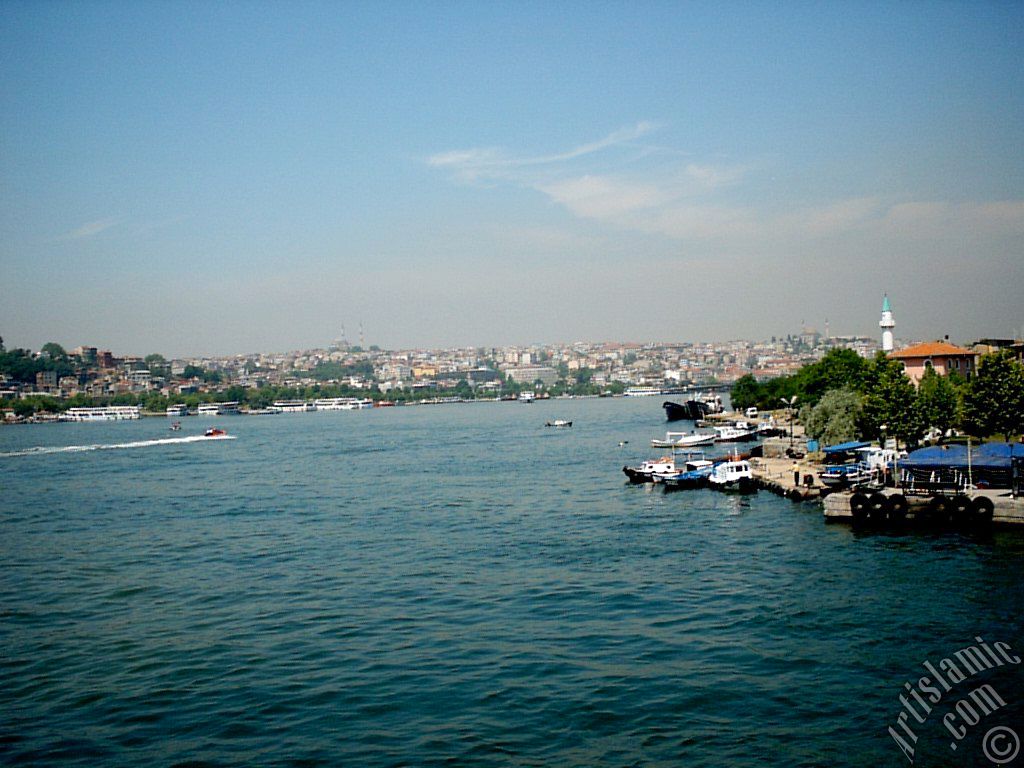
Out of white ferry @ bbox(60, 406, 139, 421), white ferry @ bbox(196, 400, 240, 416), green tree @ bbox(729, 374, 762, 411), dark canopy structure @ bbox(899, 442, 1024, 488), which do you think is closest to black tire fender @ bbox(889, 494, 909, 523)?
dark canopy structure @ bbox(899, 442, 1024, 488)

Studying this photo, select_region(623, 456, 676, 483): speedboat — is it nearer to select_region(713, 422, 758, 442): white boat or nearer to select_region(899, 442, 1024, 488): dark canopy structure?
select_region(899, 442, 1024, 488): dark canopy structure

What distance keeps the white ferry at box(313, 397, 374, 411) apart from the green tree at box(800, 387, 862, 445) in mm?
115195

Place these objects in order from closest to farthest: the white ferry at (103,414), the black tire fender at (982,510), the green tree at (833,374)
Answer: the black tire fender at (982,510), the green tree at (833,374), the white ferry at (103,414)

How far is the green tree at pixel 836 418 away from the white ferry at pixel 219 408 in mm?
108176

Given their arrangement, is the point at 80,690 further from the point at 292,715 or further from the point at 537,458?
the point at 537,458

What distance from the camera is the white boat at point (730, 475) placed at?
86.6ft

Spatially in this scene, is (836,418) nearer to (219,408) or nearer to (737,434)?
(737,434)

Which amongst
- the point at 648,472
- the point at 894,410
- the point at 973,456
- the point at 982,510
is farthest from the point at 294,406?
the point at 982,510

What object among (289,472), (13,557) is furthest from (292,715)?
(289,472)

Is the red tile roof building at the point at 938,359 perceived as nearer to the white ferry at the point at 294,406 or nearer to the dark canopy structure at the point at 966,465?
the dark canopy structure at the point at 966,465

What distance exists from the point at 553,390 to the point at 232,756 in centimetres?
16457

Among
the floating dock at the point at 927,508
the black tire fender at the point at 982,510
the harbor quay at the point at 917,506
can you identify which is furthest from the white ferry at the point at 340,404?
the black tire fender at the point at 982,510

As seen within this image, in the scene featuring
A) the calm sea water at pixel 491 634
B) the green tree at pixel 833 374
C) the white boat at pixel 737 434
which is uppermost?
the green tree at pixel 833 374

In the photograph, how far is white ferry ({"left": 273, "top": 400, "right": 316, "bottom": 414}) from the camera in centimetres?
13625
